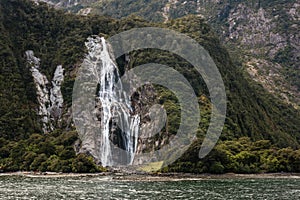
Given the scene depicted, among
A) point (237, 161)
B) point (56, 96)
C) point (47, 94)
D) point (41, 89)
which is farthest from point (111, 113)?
point (237, 161)

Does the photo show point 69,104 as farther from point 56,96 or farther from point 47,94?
point 47,94

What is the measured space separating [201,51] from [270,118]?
3286 centimetres

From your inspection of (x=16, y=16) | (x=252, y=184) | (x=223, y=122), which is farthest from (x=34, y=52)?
(x=252, y=184)

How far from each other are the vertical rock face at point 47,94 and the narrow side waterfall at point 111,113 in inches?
461

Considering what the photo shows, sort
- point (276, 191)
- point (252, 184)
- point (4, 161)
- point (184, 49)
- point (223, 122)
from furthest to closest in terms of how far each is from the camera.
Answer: point (184, 49)
point (223, 122)
point (4, 161)
point (252, 184)
point (276, 191)

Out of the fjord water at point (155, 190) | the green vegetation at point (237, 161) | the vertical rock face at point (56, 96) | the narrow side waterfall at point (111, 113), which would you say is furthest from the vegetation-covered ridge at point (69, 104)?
the fjord water at point (155, 190)

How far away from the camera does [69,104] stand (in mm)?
128125

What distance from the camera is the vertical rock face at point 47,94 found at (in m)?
128

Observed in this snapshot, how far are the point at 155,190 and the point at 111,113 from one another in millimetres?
53000

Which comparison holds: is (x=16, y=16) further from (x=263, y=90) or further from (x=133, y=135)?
(x=263, y=90)

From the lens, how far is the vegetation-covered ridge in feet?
301

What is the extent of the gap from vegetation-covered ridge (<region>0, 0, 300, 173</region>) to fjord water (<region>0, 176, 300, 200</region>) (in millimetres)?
17492

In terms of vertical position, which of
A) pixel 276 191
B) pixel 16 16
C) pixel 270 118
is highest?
pixel 16 16

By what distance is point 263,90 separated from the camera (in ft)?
587
